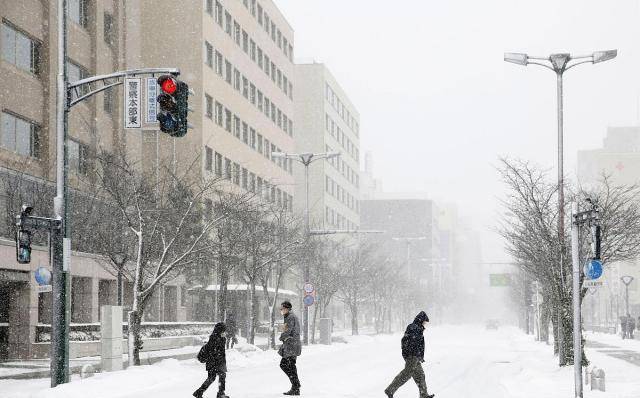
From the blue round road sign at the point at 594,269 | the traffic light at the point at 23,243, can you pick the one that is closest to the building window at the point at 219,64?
the traffic light at the point at 23,243

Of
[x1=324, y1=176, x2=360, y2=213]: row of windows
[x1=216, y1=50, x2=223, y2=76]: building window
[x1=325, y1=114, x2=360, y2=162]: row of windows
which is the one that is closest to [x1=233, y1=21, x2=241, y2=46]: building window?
[x1=216, y1=50, x2=223, y2=76]: building window

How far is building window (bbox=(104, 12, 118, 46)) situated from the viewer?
5028 cm

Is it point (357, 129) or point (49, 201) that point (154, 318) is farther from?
point (357, 129)

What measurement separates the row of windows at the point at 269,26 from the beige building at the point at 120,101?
0.16m

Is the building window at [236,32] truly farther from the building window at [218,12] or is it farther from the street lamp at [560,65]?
the street lamp at [560,65]

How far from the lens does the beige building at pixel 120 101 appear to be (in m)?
38.6

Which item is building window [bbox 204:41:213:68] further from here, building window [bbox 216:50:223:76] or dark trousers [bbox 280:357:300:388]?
dark trousers [bbox 280:357:300:388]

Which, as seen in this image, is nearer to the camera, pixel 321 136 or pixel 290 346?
pixel 290 346

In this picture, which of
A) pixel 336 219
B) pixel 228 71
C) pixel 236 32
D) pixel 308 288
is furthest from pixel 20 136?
pixel 336 219

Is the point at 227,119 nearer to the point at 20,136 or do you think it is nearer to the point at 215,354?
the point at 20,136

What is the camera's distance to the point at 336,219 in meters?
116

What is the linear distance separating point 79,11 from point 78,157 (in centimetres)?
712

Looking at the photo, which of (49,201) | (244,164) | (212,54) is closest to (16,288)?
(49,201)

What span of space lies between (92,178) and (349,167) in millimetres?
86361
